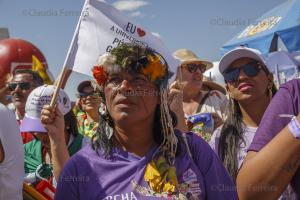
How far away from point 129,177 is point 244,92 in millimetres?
1369

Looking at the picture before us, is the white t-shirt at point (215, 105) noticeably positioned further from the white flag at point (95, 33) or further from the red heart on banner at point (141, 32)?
the red heart on banner at point (141, 32)

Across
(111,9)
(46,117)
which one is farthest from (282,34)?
(46,117)

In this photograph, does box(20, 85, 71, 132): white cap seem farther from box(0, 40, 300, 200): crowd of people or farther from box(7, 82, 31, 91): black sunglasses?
box(7, 82, 31, 91): black sunglasses

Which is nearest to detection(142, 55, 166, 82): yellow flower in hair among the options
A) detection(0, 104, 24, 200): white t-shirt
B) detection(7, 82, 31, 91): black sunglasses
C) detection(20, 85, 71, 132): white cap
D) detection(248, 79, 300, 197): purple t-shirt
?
detection(248, 79, 300, 197): purple t-shirt

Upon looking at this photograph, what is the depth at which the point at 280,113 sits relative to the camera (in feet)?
5.69

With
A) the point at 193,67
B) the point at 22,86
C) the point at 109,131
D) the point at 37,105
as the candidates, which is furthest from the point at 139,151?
the point at 193,67

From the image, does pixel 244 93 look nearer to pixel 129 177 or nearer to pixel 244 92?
pixel 244 92

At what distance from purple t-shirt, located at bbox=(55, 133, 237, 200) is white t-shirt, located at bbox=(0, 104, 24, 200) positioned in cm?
81

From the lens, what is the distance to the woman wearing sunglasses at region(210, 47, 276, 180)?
303 centimetres

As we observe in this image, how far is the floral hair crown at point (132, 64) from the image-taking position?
87.0 inches

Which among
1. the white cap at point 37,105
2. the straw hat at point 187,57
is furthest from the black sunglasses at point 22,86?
the straw hat at point 187,57

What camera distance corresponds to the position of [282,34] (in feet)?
23.8

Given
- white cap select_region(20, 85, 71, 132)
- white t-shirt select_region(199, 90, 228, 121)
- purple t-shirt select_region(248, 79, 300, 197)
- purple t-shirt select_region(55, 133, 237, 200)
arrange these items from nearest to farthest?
purple t-shirt select_region(248, 79, 300, 197) < purple t-shirt select_region(55, 133, 237, 200) < white cap select_region(20, 85, 71, 132) < white t-shirt select_region(199, 90, 228, 121)

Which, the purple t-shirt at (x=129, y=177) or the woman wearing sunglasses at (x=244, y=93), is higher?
the woman wearing sunglasses at (x=244, y=93)
